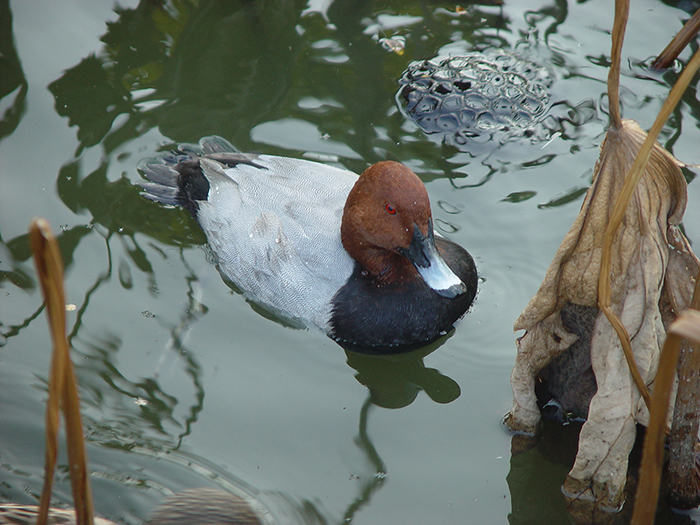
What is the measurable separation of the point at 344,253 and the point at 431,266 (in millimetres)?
572

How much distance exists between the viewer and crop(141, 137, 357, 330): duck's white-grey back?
3.79 meters

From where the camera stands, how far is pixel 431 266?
3.56m

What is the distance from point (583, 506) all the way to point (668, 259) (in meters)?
1.12

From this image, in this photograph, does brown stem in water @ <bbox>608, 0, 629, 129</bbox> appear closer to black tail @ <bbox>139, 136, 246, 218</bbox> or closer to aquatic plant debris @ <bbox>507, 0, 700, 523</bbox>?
aquatic plant debris @ <bbox>507, 0, 700, 523</bbox>

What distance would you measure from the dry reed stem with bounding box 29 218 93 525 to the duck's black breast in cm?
224

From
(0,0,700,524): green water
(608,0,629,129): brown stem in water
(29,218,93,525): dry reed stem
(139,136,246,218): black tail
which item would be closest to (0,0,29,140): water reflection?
(0,0,700,524): green water

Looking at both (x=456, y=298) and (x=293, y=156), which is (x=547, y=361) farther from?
(x=293, y=156)

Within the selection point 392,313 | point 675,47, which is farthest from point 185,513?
point 675,47

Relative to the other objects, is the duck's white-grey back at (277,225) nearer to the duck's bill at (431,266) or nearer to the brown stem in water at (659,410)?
the duck's bill at (431,266)

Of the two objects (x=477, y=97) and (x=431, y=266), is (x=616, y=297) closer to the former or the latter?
(x=431, y=266)

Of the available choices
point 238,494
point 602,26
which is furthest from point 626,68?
point 238,494

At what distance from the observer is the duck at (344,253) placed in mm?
3570

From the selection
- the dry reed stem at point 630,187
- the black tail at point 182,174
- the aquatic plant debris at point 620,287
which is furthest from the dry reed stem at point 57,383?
the black tail at point 182,174

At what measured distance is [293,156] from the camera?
15.4 feet
